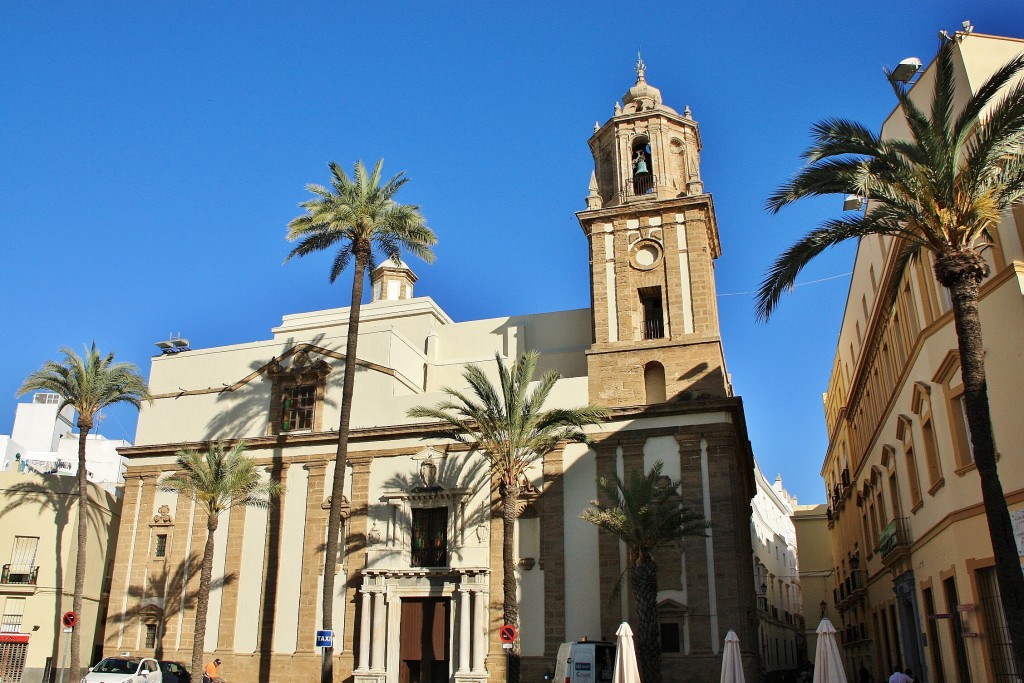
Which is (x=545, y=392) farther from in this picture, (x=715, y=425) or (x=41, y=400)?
(x=41, y=400)

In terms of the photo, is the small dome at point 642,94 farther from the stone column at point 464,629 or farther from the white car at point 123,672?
the white car at point 123,672

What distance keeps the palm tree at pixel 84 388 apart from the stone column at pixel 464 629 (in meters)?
14.6

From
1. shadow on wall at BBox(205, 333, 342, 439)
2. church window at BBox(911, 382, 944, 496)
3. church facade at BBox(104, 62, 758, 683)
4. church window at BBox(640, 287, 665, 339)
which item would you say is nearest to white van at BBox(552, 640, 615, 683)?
church facade at BBox(104, 62, 758, 683)

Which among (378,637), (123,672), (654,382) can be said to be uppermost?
(654,382)

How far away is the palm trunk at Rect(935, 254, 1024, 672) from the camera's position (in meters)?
12.3

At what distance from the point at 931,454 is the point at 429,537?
16.3 metres

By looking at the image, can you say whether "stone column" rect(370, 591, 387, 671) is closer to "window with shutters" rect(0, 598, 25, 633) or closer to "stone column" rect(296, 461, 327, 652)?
"stone column" rect(296, 461, 327, 652)

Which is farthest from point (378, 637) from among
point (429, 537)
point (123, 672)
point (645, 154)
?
point (645, 154)

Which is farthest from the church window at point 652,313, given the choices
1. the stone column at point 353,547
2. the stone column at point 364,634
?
the stone column at point 364,634

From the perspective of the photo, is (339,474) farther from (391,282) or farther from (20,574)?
(391,282)

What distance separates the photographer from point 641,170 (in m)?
33.3

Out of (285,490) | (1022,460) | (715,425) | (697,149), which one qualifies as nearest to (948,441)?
(1022,460)

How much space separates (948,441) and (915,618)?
7.70 m

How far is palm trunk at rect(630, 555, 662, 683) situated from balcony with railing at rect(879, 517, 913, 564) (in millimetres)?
6925
